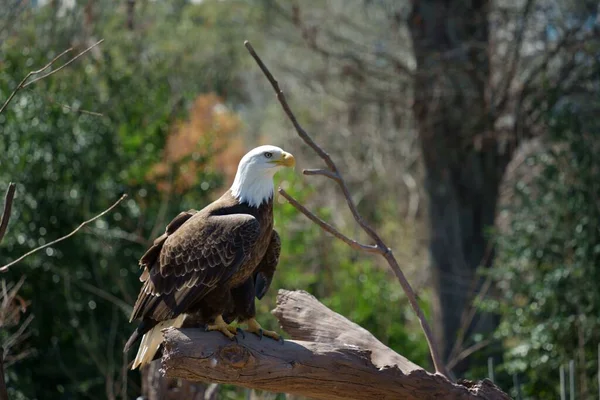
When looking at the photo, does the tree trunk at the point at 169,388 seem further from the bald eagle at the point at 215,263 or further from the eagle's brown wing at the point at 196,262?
the eagle's brown wing at the point at 196,262

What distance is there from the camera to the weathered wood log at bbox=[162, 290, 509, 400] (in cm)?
308

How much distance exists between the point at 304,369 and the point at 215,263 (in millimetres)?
562

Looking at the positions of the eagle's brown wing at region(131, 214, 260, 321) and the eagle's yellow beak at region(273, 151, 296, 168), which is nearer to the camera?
the eagle's brown wing at region(131, 214, 260, 321)

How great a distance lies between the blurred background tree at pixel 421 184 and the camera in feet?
20.8

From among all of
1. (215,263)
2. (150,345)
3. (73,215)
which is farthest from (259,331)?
(73,215)

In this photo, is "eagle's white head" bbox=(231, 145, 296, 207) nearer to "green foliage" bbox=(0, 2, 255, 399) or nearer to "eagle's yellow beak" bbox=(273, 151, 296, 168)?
"eagle's yellow beak" bbox=(273, 151, 296, 168)

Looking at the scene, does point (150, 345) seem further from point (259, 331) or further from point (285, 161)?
point (285, 161)

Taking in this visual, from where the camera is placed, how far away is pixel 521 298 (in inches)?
269

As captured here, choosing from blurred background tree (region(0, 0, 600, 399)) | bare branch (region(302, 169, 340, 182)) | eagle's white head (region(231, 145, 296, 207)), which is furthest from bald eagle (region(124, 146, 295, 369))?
blurred background tree (region(0, 0, 600, 399))

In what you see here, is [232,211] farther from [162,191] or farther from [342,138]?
[342,138]

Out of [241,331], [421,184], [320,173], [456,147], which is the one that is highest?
[320,173]

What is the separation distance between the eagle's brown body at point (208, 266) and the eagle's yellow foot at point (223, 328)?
0.07 metres

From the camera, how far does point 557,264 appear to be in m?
6.43

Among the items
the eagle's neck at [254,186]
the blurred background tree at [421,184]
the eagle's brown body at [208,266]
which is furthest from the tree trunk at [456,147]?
the eagle's brown body at [208,266]
